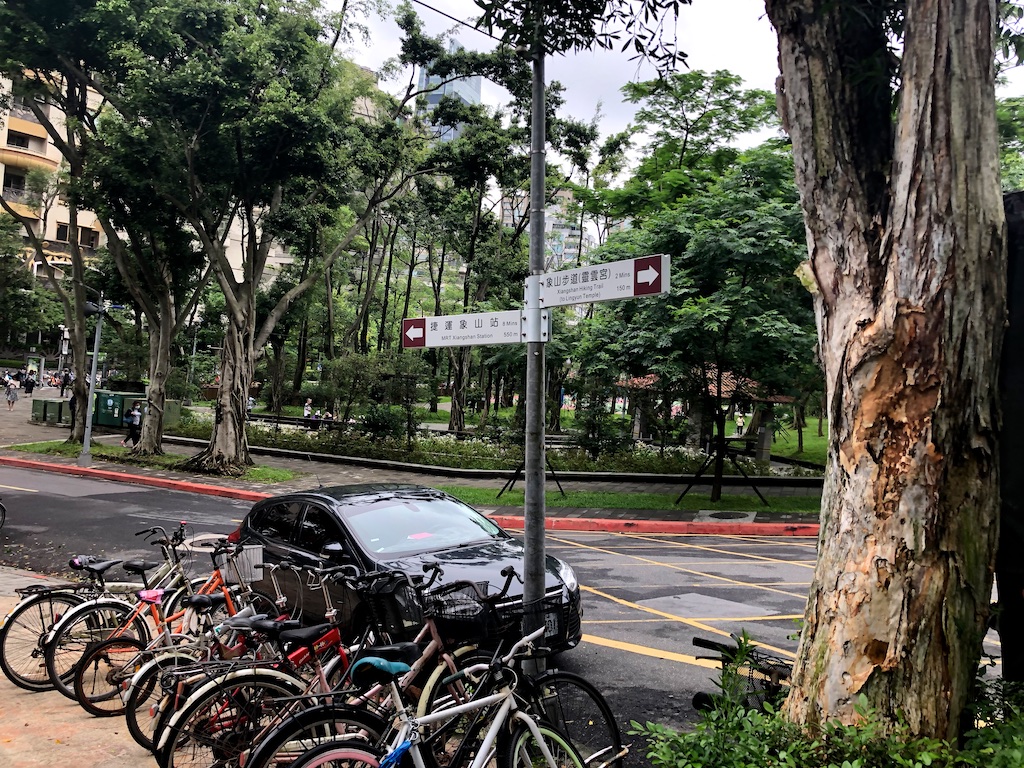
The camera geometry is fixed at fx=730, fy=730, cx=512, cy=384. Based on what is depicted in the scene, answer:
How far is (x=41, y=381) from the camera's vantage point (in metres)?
54.5

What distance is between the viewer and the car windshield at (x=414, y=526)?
6117mm

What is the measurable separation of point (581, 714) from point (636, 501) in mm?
13267

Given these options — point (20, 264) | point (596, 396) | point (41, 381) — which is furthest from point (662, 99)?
point (41, 381)

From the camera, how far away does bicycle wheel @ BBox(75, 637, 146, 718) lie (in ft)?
15.5

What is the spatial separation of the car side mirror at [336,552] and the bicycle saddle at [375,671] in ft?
4.68

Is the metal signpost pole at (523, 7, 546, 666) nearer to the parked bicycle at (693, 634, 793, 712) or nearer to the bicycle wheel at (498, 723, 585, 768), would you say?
the bicycle wheel at (498, 723, 585, 768)

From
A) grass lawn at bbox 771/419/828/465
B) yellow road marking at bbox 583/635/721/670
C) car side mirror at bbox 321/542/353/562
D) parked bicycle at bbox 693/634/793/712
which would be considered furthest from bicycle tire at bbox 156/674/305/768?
grass lawn at bbox 771/419/828/465

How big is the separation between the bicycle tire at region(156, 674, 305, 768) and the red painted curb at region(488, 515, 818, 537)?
1063 centimetres

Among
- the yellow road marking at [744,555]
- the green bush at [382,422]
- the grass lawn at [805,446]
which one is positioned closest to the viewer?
the yellow road marking at [744,555]

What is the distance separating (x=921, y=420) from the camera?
10.2 feet

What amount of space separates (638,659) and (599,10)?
17.1 feet

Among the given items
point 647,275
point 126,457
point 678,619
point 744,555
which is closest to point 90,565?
point 647,275

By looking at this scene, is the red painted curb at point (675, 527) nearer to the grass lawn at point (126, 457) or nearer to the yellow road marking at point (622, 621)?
the yellow road marking at point (622, 621)

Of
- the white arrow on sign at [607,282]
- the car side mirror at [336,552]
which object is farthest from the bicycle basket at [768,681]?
the car side mirror at [336,552]
